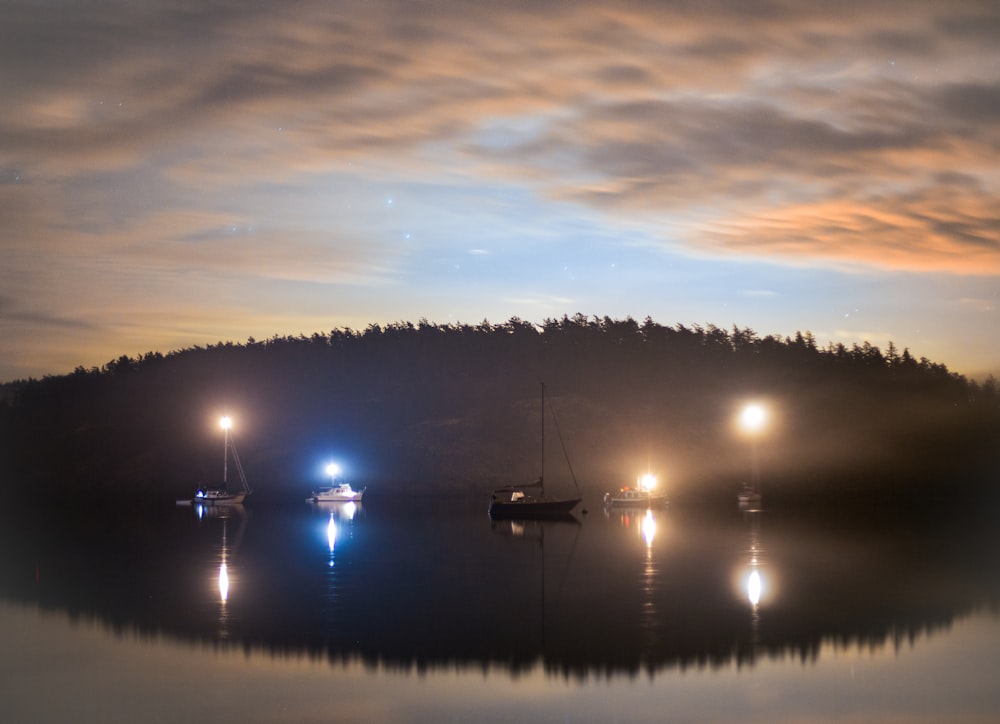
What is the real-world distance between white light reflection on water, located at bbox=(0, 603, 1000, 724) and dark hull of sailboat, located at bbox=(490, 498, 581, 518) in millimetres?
83862

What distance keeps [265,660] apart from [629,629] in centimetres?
1338

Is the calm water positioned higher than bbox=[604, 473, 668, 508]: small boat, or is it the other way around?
bbox=[604, 473, 668, 508]: small boat

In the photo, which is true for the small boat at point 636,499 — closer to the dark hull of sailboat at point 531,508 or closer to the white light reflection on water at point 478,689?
the dark hull of sailboat at point 531,508

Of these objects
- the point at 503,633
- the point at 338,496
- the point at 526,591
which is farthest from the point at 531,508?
the point at 503,633

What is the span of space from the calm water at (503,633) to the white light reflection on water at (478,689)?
105mm

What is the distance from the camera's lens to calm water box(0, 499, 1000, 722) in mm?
30172

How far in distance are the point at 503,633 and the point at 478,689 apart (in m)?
9.18

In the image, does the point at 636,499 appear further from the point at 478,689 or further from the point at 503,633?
the point at 478,689

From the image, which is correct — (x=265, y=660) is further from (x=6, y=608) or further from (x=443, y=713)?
(x=6, y=608)

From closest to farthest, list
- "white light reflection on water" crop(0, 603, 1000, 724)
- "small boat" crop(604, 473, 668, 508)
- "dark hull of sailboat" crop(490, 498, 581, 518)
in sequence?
"white light reflection on water" crop(0, 603, 1000, 724) < "dark hull of sailboat" crop(490, 498, 581, 518) < "small boat" crop(604, 473, 668, 508)

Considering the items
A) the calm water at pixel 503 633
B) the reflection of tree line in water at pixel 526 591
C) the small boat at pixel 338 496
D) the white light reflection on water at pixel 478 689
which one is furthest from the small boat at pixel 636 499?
the white light reflection on water at pixel 478 689

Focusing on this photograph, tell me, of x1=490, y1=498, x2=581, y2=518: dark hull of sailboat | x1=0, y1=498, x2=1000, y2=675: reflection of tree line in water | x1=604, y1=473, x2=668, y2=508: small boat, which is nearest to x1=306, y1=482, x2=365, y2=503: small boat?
x1=604, y1=473, x2=668, y2=508: small boat

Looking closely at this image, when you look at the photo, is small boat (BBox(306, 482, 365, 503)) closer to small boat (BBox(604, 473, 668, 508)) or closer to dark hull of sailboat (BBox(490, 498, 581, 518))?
small boat (BBox(604, 473, 668, 508))

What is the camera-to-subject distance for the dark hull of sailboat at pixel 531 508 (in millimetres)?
121500
